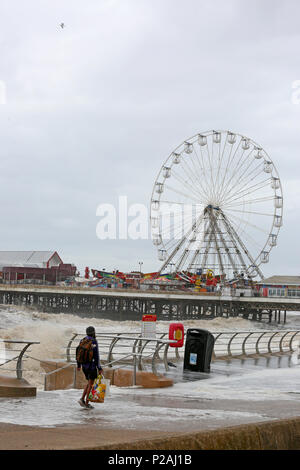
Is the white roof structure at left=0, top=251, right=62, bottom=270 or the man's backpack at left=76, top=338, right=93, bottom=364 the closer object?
the man's backpack at left=76, top=338, right=93, bottom=364

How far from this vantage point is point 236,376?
16.0 m

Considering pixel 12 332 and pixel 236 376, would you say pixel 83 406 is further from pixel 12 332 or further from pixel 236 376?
pixel 12 332

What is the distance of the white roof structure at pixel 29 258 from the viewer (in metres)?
116

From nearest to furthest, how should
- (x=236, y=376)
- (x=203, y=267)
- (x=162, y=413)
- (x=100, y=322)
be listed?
(x=162, y=413), (x=236, y=376), (x=100, y=322), (x=203, y=267)

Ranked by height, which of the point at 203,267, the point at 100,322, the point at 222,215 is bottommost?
the point at 100,322

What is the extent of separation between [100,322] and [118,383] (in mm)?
61626

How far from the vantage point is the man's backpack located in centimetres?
1078

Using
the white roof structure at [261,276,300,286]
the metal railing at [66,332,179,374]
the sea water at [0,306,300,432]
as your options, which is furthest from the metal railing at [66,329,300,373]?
the white roof structure at [261,276,300,286]

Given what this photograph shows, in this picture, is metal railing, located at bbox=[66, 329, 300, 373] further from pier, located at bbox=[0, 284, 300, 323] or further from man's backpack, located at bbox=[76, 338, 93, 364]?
pier, located at bbox=[0, 284, 300, 323]

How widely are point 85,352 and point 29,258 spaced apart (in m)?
110

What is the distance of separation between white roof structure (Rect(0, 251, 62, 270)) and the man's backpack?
347ft

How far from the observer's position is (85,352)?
1081cm

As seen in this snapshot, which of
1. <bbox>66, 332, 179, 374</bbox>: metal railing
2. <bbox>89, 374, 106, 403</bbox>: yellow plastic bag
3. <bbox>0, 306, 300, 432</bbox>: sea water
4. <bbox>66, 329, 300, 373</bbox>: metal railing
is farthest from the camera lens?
<bbox>66, 329, 300, 373</bbox>: metal railing
